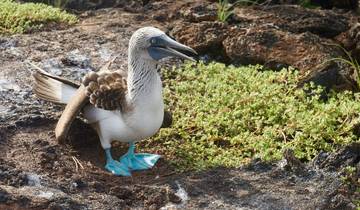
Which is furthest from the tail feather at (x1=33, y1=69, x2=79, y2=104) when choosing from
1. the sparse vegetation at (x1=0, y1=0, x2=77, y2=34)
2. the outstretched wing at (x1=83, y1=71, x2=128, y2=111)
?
the sparse vegetation at (x1=0, y1=0, x2=77, y2=34)

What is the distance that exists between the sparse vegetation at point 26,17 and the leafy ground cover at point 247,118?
1656 mm

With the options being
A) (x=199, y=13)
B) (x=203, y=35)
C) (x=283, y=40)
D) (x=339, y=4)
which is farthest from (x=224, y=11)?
(x=339, y=4)

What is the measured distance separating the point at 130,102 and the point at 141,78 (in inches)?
7.4

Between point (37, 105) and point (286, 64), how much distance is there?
8.09 ft

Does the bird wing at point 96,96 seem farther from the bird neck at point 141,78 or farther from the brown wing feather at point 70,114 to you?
the bird neck at point 141,78

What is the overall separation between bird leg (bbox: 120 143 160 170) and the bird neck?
19.5 inches

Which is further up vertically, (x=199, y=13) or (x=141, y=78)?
(x=141, y=78)

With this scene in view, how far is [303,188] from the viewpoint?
18.6 ft

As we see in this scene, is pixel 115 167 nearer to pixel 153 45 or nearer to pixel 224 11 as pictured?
pixel 153 45

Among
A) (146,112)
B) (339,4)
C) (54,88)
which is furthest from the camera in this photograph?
(339,4)

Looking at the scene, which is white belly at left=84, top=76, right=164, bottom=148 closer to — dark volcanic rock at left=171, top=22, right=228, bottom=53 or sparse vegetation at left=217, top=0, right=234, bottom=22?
dark volcanic rock at left=171, top=22, right=228, bottom=53

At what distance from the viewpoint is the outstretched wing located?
19.5 feet

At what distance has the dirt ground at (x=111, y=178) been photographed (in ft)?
17.8

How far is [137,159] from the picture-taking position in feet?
20.1
